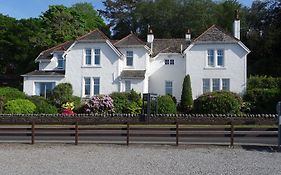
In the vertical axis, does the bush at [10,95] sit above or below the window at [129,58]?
below

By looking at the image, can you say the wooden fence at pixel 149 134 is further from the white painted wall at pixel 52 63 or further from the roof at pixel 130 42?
the white painted wall at pixel 52 63

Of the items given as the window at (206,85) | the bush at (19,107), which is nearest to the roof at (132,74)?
the window at (206,85)

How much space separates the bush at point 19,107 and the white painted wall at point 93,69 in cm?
708

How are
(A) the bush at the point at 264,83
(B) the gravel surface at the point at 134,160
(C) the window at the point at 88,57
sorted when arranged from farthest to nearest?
(C) the window at the point at 88,57, (A) the bush at the point at 264,83, (B) the gravel surface at the point at 134,160

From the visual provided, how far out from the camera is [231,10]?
7112cm

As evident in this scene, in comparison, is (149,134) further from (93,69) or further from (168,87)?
(168,87)

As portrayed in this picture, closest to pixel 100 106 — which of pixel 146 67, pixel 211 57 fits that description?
pixel 146 67

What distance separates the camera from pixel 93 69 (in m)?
44.2

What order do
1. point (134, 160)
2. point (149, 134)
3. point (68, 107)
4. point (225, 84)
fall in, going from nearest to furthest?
1. point (134, 160)
2. point (149, 134)
3. point (68, 107)
4. point (225, 84)

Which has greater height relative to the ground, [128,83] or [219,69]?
[219,69]

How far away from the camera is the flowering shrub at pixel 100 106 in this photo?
3828 centimetres

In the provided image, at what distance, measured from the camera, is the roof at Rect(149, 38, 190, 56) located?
46225 millimetres

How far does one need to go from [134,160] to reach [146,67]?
3030 centimetres

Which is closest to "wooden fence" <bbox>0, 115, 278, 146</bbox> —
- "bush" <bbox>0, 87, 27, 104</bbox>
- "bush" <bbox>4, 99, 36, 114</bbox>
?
"bush" <bbox>4, 99, 36, 114</bbox>
